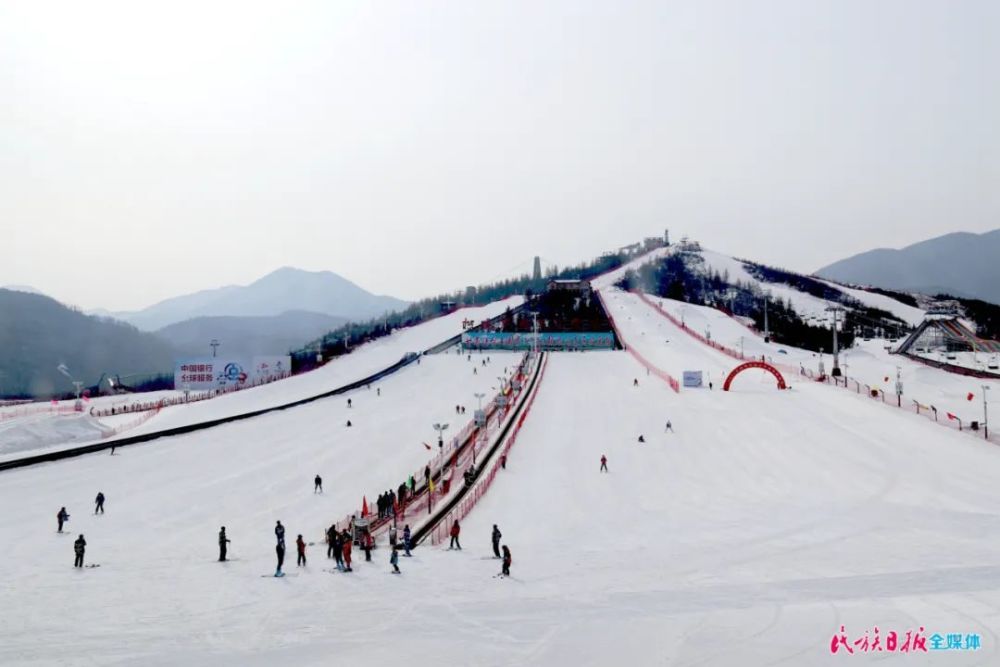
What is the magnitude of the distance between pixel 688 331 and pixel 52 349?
164 meters

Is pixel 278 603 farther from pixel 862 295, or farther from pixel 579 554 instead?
pixel 862 295

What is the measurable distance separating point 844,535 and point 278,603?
13405mm

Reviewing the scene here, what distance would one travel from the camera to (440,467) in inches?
1039

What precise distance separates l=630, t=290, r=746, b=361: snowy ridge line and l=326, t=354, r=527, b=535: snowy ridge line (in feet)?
89.1

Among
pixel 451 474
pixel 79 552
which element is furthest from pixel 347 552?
pixel 451 474

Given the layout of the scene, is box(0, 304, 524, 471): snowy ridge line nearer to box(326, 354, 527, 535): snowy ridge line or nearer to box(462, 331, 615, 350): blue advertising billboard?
box(462, 331, 615, 350): blue advertising billboard

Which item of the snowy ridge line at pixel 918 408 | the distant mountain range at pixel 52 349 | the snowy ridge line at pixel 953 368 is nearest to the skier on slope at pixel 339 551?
the snowy ridge line at pixel 918 408

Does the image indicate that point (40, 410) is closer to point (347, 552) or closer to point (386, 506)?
point (386, 506)

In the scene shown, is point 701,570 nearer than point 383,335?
Yes

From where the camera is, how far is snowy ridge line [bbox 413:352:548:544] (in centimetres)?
1975

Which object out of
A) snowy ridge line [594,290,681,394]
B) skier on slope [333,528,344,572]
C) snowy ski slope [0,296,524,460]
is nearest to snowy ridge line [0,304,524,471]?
snowy ski slope [0,296,524,460]

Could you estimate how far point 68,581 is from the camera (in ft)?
47.6

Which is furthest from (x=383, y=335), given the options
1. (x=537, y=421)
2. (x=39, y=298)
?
(x=39, y=298)

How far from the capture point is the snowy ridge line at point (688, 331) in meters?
64.1
